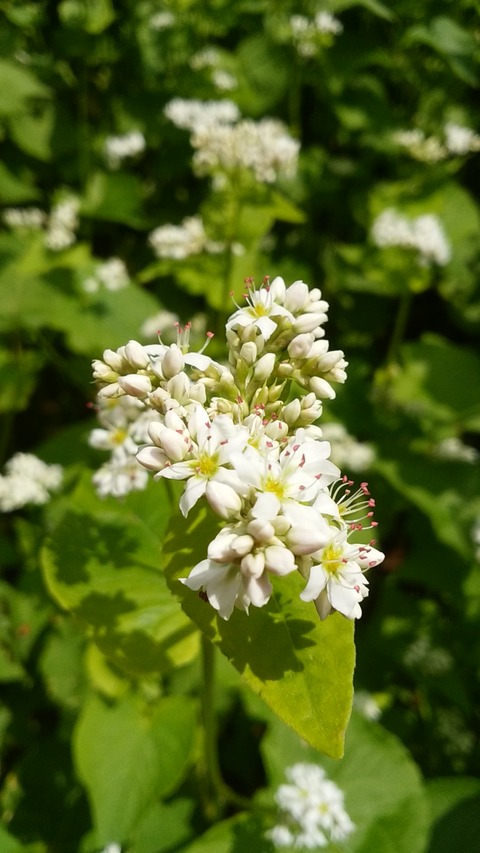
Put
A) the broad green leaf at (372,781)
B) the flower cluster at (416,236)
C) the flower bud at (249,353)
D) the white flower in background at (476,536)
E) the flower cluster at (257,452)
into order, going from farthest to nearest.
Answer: the flower cluster at (416,236), the white flower in background at (476,536), the broad green leaf at (372,781), the flower bud at (249,353), the flower cluster at (257,452)

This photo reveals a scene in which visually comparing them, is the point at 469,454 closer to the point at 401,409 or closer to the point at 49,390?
the point at 401,409

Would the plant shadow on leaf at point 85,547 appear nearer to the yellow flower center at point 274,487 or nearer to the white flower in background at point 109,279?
the yellow flower center at point 274,487

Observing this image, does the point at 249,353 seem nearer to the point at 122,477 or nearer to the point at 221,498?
the point at 221,498

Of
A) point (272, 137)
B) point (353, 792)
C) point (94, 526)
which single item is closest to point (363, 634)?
point (353, 792)

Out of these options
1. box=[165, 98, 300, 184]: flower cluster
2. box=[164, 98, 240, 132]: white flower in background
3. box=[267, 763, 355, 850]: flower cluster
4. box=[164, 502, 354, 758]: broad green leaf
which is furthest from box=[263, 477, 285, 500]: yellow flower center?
box=[164, 98, 240, 132]: white flower in background

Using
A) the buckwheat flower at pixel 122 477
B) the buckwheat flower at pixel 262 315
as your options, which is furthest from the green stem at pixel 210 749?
the buckwheat flower at pixel 262 315

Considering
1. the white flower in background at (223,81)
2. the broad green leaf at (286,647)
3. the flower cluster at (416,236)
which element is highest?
the white flower in background at (223,81)

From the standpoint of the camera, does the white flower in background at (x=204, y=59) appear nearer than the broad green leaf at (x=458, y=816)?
No
